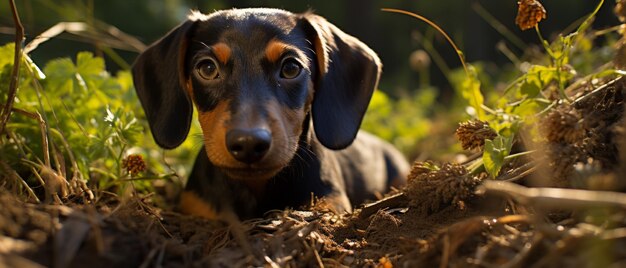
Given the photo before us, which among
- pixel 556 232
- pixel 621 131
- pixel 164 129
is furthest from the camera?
pixel 164 129

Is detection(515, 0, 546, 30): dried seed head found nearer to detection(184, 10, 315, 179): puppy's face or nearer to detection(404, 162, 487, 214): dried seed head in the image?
detection(404, 162, 487, 214): dried seed head

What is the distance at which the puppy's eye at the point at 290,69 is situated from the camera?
3244 millimetres

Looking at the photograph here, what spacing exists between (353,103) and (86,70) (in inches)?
56.2

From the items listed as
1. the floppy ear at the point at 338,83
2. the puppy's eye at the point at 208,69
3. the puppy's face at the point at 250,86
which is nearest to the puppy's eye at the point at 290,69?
the puppy's face at the point at 250,86

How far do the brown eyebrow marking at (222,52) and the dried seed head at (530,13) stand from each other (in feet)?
4.37

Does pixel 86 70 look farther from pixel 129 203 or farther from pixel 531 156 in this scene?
pixel 531 156

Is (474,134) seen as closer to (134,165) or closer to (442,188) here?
(442,188)

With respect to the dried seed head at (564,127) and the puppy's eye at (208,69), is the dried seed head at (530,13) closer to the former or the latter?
the dried seed head at (564,127)

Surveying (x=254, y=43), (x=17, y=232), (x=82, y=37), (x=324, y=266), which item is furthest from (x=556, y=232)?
(x=82, y=37)

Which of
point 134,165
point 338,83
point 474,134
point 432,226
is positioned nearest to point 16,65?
point 134,165

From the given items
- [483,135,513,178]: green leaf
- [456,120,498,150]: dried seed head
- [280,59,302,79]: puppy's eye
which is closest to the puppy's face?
[280,59,302,79]: puppy's eye

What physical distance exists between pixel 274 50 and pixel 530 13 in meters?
1.17

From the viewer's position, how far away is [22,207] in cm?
203

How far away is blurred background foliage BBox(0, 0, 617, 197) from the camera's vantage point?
3.29 metres
